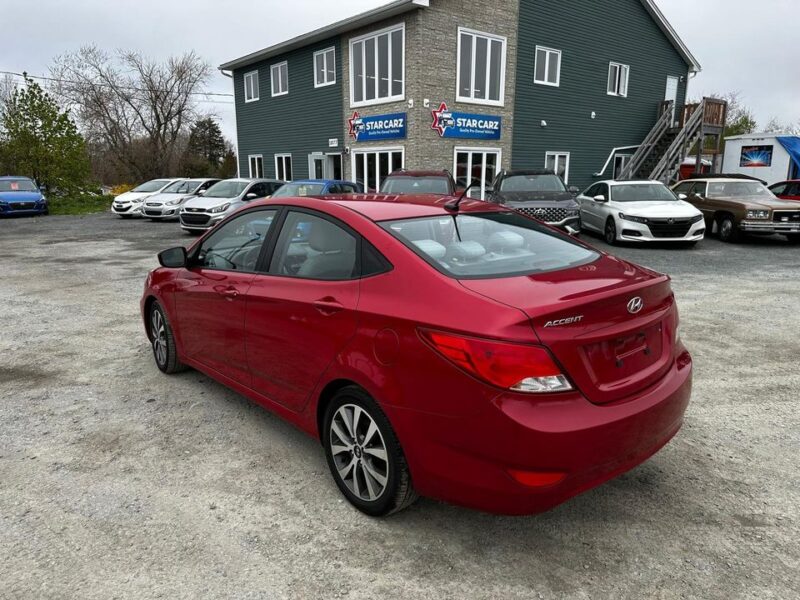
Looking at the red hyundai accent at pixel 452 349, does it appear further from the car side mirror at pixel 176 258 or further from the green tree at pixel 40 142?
the green tree at pixel 40 142

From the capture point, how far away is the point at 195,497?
301 cm

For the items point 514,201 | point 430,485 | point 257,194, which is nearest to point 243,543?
point 430,485

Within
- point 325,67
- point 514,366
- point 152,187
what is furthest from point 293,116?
point 514,366

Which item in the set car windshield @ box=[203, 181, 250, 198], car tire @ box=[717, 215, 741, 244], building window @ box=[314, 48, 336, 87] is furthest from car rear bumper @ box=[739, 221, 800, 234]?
building window @ box=[314, 48, 336, 87]

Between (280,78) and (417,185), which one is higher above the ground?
(280,78)

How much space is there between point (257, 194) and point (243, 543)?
1420 cm

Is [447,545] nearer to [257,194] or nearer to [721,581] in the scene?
[721,581]

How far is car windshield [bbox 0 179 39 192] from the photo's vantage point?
72.4ft

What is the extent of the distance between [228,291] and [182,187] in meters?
19.6

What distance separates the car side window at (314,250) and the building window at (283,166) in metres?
21.5

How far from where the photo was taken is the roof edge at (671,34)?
23039 mm

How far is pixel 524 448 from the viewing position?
7.21 feet

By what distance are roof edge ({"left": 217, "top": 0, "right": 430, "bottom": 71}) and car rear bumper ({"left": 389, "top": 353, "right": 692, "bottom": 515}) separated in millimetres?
16852

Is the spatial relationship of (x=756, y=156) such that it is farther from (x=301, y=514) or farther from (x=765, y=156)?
(x=301, y=514)
